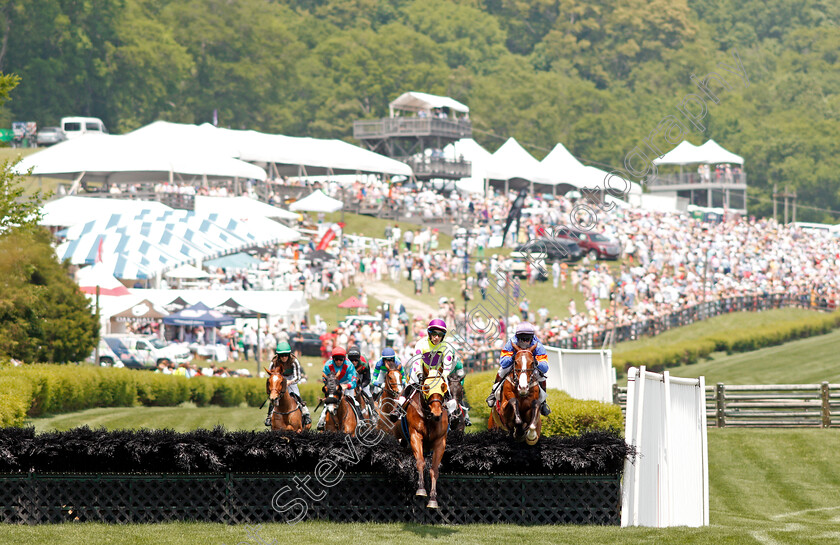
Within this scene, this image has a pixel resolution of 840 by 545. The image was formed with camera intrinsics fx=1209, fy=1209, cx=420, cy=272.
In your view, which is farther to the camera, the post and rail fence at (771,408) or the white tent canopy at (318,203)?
the white tent canopy at (318,203)

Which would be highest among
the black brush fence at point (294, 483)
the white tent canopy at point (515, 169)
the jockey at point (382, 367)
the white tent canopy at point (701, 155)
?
the white tent canopy at point (701, 155)

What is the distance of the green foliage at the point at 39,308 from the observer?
24750 millimetres

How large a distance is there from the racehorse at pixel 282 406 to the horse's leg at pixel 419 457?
378 cm

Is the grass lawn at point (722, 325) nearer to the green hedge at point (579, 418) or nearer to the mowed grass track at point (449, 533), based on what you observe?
the green hedge at point (579, 418)

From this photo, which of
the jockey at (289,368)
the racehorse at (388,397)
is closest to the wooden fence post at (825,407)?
the racehorse at (388,397)

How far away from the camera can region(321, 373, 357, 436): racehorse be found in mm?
15930

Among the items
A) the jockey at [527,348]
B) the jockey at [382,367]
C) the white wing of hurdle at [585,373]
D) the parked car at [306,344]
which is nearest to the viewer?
the jockey at [527,348]

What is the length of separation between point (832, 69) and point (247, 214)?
9325 centimetres

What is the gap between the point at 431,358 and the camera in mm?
12359

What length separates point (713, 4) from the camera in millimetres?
150500

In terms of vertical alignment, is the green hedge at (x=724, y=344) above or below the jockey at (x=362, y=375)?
below

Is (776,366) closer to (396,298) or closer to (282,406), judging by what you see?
(396,298)

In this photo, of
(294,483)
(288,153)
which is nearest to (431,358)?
(294,483)

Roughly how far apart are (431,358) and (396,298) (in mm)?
29874
